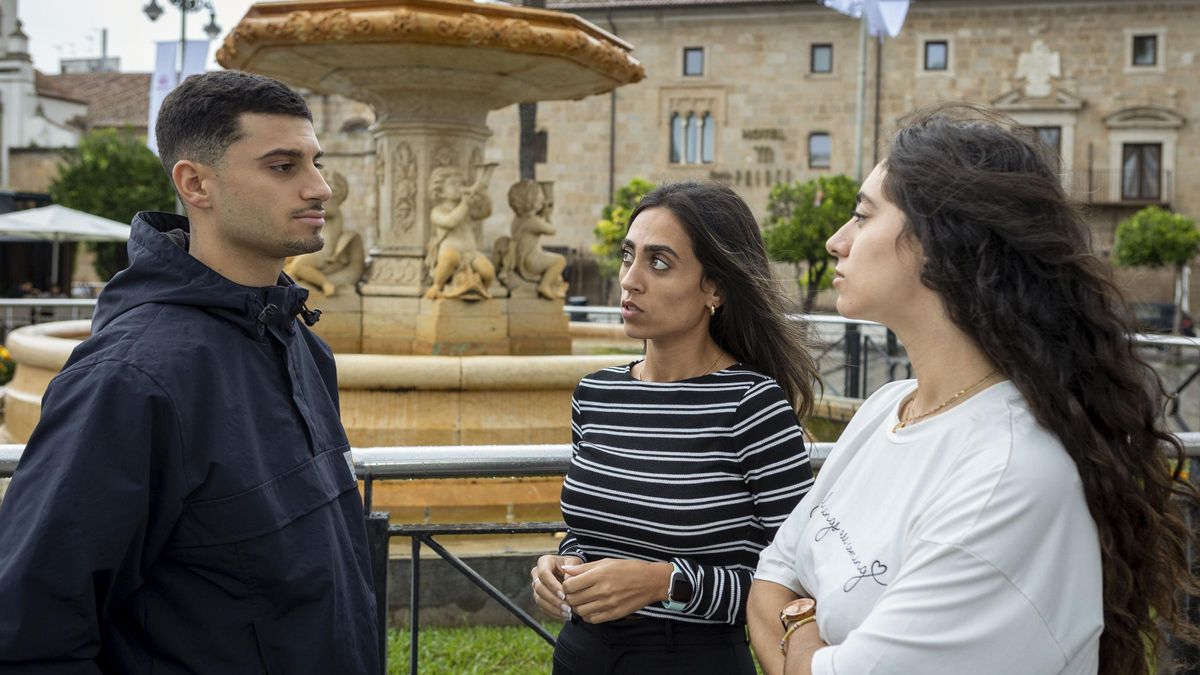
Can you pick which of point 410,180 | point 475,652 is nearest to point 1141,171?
point 410,180

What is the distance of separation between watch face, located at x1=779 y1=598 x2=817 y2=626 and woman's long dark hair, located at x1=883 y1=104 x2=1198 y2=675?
0.42m

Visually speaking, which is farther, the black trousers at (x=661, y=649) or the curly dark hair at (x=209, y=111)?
the black trousers at (x=661, y=649)

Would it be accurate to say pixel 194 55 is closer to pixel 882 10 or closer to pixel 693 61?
pixel 882 10

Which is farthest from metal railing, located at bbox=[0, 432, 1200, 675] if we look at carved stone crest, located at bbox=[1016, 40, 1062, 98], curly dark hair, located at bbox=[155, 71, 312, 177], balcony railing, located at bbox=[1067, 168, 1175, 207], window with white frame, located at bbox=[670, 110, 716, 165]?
carved stone crest, located at bbox=[1016, 40, 1062, 98]

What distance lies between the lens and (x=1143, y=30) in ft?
125

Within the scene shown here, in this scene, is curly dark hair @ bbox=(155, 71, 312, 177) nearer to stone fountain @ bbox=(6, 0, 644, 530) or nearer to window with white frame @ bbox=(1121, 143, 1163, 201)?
stone fountain @ bbox=(6, 0, 644, 530)

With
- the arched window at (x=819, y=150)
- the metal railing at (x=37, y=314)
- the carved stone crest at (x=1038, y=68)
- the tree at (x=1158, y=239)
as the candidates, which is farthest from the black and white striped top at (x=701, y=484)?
the carved stone crest at (x=1038, y=68)

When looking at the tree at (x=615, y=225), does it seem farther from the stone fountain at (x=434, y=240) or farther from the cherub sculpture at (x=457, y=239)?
the cherub sculpture at (x=457, y=239)

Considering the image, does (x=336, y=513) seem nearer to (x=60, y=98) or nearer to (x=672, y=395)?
(x=672, y=395)

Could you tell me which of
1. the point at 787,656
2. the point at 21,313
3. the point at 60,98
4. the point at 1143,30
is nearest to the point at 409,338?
the point at 787,656

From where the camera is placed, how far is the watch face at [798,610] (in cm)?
185

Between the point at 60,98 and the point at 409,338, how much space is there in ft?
176

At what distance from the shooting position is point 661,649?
2365 millimetres

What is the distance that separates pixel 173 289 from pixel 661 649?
1167mm
